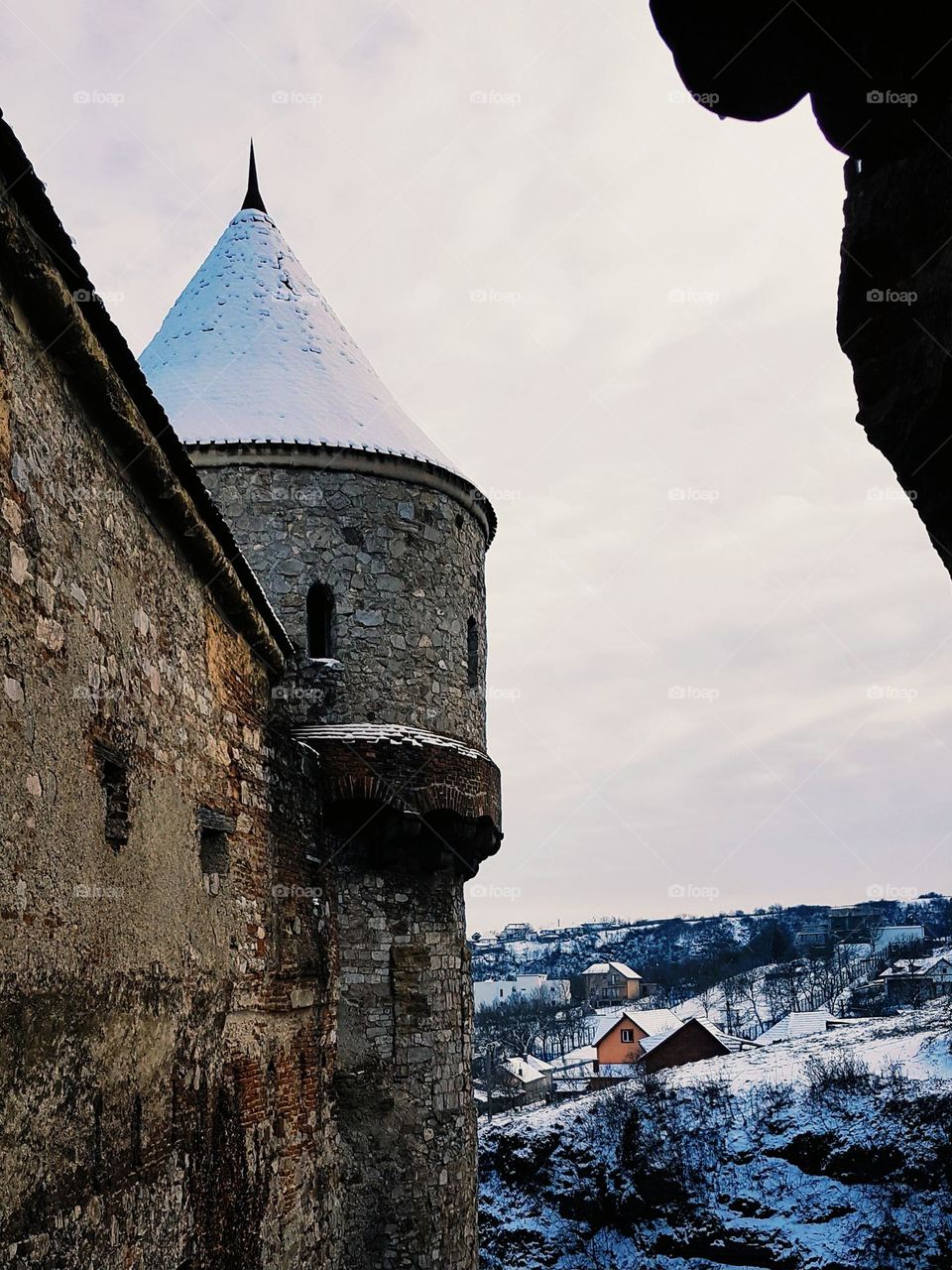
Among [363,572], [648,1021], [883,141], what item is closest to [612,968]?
[648,1021]

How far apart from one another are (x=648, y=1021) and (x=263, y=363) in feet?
275

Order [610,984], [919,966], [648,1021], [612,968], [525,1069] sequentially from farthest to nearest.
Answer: [612,968] → [610,984] → [648,1021] → [919,966] → [525,1069]

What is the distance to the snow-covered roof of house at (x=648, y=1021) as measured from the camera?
8300 centimetres

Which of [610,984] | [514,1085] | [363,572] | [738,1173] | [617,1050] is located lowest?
[738,1173]

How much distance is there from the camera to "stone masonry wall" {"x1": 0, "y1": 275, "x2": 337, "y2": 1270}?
15.3ft

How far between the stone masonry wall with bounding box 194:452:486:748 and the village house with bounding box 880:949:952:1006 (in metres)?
70.7

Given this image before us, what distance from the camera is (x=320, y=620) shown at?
34.5ft

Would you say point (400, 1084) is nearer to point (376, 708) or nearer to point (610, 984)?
point (376, 708)

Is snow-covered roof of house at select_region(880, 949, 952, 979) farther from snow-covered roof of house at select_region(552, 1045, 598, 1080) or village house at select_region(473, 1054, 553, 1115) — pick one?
village house at select_region(473, 1054, 553, 1115)

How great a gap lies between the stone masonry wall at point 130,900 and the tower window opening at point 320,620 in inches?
57.1

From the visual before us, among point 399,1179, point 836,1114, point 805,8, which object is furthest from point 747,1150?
point 805,8

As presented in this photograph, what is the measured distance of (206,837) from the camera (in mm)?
7535

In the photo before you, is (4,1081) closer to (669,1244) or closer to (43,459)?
(43,459)

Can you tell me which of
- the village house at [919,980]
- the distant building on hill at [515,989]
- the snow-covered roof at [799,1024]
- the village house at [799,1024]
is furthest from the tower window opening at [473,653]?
the distant building on hill at [515,989]
